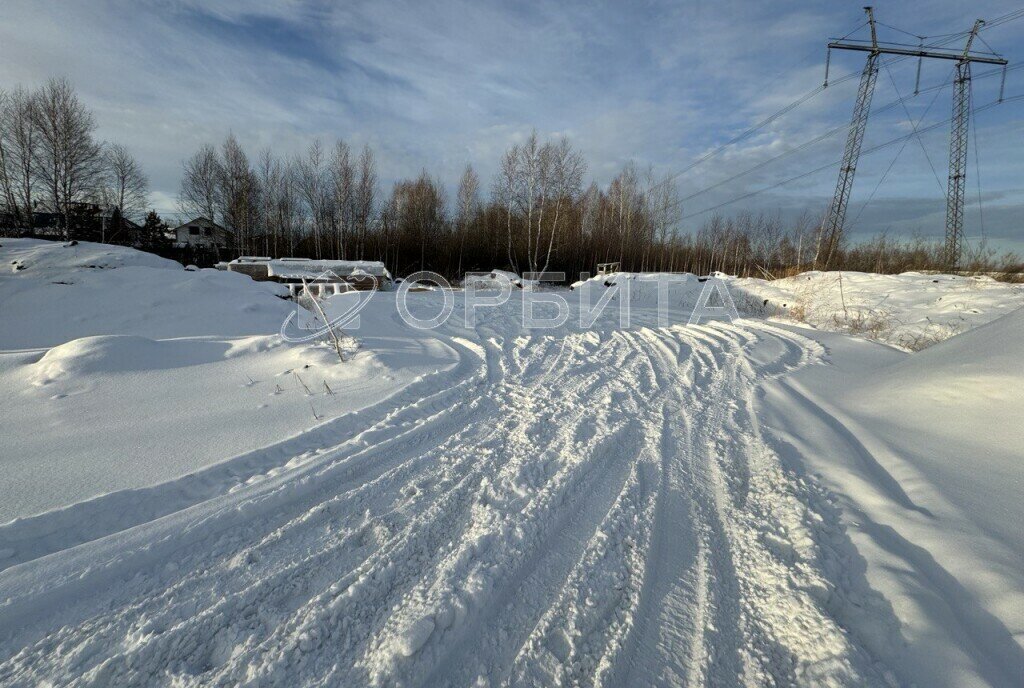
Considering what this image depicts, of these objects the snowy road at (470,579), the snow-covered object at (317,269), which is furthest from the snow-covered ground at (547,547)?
the snow-covered object at (317,269)

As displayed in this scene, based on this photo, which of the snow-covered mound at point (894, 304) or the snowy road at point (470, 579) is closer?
the snowy road at point (470, 579)

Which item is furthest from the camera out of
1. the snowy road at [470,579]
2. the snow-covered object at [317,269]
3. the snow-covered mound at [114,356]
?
the snow-covered object at [317,269]

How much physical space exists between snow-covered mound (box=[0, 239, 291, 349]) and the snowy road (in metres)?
6.10

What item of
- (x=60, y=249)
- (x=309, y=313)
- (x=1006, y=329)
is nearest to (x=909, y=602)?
(x=1006, y=329)

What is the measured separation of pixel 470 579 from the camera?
1.94 meters

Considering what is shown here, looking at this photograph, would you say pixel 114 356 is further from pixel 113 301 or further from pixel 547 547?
pixel 113 301

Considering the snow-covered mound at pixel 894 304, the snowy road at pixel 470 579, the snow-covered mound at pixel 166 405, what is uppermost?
the snow-covered mound at pixel 894 304

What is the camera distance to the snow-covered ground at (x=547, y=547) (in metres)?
1.57

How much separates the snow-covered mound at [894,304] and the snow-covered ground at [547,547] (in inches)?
192

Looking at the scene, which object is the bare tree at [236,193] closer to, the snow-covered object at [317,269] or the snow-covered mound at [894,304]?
the snow-covered object at [317,269]

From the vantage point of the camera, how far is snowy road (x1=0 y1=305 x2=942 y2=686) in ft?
5.10

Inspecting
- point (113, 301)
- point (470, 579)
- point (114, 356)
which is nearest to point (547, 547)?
point (470, 579)

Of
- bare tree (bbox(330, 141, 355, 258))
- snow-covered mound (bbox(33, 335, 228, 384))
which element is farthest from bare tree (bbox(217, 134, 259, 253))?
snow-covered mound (bbox(33, 335, 228, 384))

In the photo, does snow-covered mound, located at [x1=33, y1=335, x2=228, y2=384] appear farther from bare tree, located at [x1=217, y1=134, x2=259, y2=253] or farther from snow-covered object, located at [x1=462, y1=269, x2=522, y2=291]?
bare tree, located at [x1=217, y1=134, x2=259, y2=253]
